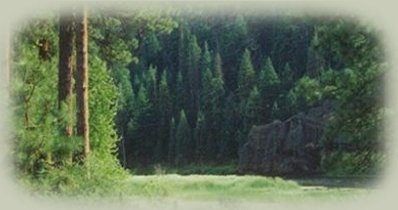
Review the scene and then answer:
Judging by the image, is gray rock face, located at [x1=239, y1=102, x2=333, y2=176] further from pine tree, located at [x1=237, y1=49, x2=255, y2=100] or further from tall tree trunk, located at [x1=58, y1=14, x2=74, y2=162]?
tall tree trunk, located at [x1=58, y1=14, x2=74, y2=162]

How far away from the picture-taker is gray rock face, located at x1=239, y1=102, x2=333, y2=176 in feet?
43.4

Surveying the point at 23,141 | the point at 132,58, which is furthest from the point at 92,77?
the point at 23,141

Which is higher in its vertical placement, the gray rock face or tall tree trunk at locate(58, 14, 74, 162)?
tall tree trunk at locate(58, 14, 74, 162)

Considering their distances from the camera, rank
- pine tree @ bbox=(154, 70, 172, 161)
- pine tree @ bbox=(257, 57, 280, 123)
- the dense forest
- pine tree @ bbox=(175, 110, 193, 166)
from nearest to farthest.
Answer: the dense forest, pine tree @ bbox=(154, 70, 172, 161), pine tree @ bbox=(175, 110, 193, 166), pine tree @ bbox=(257, 57, 280, 123)

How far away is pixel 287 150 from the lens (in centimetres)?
1916

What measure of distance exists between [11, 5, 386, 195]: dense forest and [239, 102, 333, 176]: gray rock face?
376 millimetres

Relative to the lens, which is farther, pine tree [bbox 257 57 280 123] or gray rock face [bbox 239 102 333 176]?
pine tree [bbox 257 57 280 123]

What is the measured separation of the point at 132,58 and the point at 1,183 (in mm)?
6136

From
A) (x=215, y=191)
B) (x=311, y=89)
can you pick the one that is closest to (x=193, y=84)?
(x=311, y=89)

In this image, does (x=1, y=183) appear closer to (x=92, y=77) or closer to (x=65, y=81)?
(x=65, y=81)

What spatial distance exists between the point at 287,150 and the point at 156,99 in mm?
4380

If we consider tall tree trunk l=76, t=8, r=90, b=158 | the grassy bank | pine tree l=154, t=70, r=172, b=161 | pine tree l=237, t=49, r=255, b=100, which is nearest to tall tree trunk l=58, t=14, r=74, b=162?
tall tree trunk l=76, t=8, r=90, b=158

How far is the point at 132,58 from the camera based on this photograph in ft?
38.7

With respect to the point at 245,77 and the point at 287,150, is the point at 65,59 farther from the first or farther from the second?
the point at 287,150
